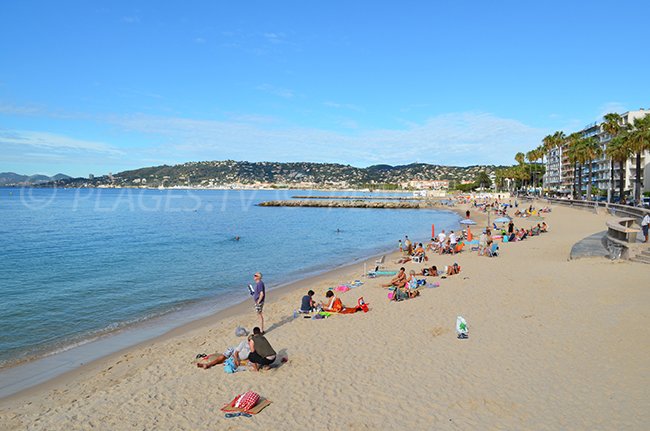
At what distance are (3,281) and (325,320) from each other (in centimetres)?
1698

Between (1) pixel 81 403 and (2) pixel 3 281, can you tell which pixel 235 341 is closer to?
(1) pixel 81 403

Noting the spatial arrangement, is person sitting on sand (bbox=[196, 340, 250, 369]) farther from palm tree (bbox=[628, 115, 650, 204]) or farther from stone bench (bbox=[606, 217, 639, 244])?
palm tree (bbox=[628, 115, 650, 204])

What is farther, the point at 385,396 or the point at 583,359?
the point at 583,359

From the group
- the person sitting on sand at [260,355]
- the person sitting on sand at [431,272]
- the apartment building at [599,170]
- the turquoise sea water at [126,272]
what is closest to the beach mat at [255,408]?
the person sitting on sand at [260,355]

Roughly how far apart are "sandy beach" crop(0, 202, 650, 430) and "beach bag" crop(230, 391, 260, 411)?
210 mm

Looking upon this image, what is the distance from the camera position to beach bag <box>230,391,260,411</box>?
712 centimetres

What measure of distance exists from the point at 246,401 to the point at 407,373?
9.88 feet

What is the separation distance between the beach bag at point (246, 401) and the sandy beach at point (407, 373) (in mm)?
210

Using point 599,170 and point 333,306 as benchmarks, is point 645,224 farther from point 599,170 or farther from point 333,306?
point 599,170

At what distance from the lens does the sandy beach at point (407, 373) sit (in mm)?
6809

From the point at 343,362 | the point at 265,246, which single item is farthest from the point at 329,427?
the point at 265,246

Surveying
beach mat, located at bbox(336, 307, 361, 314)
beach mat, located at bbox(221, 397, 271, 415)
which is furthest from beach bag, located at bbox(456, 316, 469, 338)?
beach mat, located at bbox(221, 397, 271, 415)

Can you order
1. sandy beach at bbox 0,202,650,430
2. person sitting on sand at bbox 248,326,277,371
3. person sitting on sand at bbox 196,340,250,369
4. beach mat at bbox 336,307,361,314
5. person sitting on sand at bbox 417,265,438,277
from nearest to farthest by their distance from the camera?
sandy beach at bbox 0,202,650,430 < person sitting on sand at bbox 248,326,277,371 < person sitting on sand at bbox 196,340,250,369 < beach mat at bbox 336,307,361,314 < person sitting on sand at bbox 417,265,438,277

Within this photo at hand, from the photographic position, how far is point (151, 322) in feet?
A: 46.6
